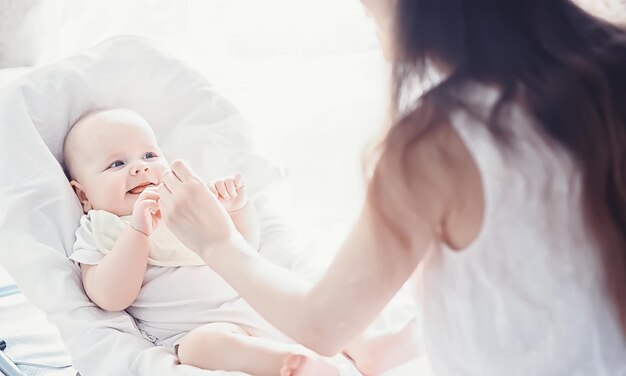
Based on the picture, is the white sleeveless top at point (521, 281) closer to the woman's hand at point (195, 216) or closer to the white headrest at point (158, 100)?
the woman's hand at point (195, 216)

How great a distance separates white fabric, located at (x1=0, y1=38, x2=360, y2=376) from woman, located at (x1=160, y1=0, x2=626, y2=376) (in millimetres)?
404

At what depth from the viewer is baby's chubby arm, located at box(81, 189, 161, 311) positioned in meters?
1.10

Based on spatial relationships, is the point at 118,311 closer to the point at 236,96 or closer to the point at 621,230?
the point at 621,230

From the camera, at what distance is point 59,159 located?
1350 millimetres

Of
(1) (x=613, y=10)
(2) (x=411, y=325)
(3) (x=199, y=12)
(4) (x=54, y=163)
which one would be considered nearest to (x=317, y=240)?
(2) (x=411, y=325)

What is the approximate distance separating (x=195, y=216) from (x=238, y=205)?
0.33 metres

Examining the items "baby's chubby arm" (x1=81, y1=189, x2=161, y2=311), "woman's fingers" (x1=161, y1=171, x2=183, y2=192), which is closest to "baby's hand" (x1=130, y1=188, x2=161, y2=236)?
"baby's chubby arm" (x1=81, y1=189, x2=161, y2=311)

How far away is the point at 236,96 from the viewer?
2033mm

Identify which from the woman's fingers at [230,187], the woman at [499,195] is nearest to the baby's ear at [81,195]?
the woman's fingers at [230,187]

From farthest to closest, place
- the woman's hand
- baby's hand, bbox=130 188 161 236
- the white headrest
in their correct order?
the white headrest
baby's hand, bbox=130 188 161 236
the woman's hand

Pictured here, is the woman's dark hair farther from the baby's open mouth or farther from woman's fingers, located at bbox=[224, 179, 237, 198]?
the baby's open mouth

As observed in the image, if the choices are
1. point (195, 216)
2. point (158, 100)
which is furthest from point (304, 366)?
point (158, 100)

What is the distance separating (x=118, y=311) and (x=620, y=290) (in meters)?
0.74

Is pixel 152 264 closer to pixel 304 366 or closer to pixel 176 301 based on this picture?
pixel 176 301
